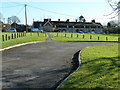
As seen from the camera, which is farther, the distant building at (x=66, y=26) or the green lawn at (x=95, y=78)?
the distant building at (x=66, y=26)

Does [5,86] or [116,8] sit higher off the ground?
[116,8]

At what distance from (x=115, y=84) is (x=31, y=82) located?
2.88 meters

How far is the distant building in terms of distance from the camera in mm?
96938

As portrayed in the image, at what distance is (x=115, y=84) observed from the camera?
6.03m

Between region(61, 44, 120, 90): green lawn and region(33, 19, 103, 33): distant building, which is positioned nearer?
region(61, 44, 120, 90): green lawn

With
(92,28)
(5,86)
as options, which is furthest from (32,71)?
(92,28)

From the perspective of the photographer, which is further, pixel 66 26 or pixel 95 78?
pixel 66 26

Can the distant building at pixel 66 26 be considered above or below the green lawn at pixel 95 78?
above

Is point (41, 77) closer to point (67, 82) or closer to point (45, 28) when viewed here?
point (67, 82)

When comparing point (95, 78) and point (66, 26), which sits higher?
point (66, 26)

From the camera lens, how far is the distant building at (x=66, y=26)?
318 ft

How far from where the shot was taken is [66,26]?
329 ft

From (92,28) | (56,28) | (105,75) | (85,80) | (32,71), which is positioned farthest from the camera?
(92,28)

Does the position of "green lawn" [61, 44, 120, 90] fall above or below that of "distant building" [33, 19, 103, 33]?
below
